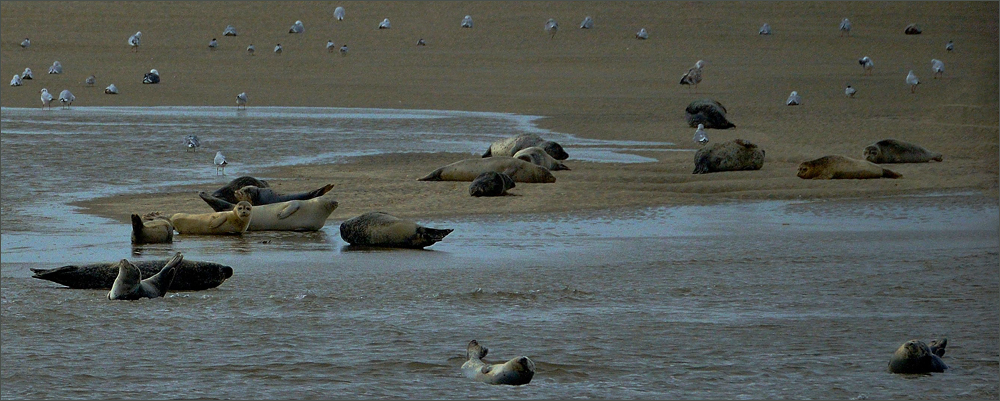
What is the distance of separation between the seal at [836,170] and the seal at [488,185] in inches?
101

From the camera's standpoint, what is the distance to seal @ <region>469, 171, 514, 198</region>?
927cm

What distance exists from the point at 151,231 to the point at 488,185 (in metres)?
2.88

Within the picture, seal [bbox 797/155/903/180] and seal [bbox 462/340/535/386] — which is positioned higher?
seal [bbox 797/155/903/180]

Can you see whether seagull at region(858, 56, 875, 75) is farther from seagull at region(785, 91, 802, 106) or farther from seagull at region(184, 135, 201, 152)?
seagull at region(184, 135, 201, 152)

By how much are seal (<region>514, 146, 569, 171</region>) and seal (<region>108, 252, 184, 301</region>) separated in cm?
551

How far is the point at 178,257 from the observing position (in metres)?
5.45

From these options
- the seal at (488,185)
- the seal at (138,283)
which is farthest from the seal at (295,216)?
the seal at (138,283)

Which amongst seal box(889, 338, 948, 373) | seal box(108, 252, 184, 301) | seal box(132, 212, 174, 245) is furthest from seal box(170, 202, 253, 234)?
seal box(889, 338, 948, 373)

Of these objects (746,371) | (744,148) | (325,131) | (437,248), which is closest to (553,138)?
(325,131)

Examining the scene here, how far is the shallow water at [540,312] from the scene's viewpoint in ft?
13.3

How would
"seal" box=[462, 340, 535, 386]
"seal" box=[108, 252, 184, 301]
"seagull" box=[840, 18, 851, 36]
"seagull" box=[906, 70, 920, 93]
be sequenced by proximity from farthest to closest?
"seagull" box=[840, 18, 851, 36], "seagull" box=[906, 70, 920, 93], "seal" box=[108, 252, 184, 301], "seal" box=[462, 340, 535, 386]

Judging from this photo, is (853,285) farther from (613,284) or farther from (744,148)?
(744,148)

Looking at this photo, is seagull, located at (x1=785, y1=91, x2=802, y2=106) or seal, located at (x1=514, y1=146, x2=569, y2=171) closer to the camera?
seal, located at (x1=514, y1=146, x2=569, y2=171)

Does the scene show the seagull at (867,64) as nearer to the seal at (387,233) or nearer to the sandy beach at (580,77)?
the sandy beach at (580,77)
